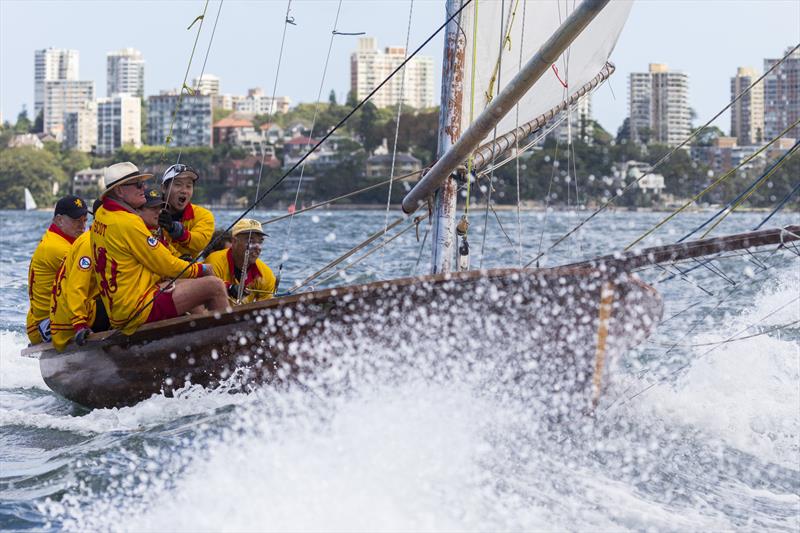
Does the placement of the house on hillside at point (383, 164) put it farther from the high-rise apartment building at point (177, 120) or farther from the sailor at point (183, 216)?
the sailor at point (183, 216)

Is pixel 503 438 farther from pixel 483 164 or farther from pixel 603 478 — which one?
pixel 483 164

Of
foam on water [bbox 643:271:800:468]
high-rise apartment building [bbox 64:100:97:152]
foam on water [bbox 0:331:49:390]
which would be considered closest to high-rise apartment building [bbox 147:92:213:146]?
high-rise apartment building [bbox 64:100:97:152]

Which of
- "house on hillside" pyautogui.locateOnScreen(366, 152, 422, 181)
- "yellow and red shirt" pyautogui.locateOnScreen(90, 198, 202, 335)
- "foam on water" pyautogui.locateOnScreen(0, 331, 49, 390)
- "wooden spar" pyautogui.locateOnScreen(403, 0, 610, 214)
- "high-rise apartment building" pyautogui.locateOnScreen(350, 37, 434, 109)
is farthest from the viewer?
"high-rise apartment building" pyautogui.locateOnScreen(350, 37, 434, 109)

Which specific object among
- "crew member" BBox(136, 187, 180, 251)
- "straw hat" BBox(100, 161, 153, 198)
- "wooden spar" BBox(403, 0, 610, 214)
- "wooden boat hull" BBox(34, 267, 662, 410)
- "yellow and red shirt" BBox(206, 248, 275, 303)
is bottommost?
"wooden boat hull" BBox(34, 267, 662, 410)

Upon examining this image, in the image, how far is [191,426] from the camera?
6312mm

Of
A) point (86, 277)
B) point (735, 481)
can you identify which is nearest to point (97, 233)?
point (86, 277)

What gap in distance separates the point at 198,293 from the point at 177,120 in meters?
140

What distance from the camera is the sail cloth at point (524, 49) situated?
291 inches

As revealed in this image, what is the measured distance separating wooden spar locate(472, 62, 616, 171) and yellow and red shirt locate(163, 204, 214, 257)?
1.71 m

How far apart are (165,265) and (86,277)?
0.52 m

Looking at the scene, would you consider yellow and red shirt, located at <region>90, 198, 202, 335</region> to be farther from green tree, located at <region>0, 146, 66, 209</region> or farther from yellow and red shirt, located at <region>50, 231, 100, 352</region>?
green tree, located at <region>0, 146, 66, 209</region>

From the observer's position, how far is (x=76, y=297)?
666 cm

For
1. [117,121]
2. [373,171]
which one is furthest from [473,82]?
[117,121]

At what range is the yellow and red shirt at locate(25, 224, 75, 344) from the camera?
23.8ft
